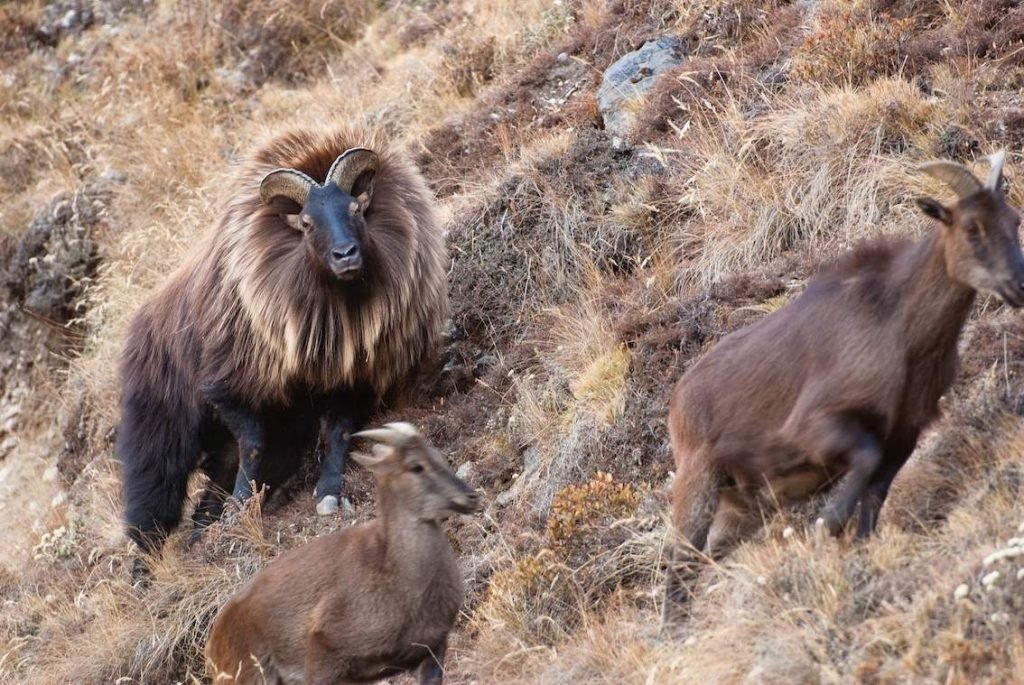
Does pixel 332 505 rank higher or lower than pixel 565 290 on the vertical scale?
lower

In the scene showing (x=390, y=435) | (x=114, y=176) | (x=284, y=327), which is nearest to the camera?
(x=390, y=435)

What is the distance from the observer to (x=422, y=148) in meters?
13.1

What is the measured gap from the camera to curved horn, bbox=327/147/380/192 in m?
10.1

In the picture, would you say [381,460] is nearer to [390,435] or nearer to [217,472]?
[390,435]

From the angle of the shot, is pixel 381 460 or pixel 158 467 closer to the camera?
pixel 381 460

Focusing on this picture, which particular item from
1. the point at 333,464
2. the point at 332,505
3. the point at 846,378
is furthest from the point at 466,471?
the point at 846,378

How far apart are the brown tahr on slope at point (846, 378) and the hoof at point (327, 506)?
12.2ft

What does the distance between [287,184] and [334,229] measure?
0.53 metres

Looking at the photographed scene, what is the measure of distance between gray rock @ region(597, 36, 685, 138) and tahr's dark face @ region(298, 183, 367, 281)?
7.53 ft

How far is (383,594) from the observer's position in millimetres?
6969

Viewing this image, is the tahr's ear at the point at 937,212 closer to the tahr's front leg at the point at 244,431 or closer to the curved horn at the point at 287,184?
the curved horn at the point at 287,184

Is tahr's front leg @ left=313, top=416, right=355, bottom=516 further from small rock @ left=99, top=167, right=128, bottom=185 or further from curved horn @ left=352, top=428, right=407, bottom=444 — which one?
small rock @ left=99, top=167, right=128, bottom=185

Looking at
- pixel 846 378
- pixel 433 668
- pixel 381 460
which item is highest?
pixel 846 378

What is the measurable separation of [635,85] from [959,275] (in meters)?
6.08
